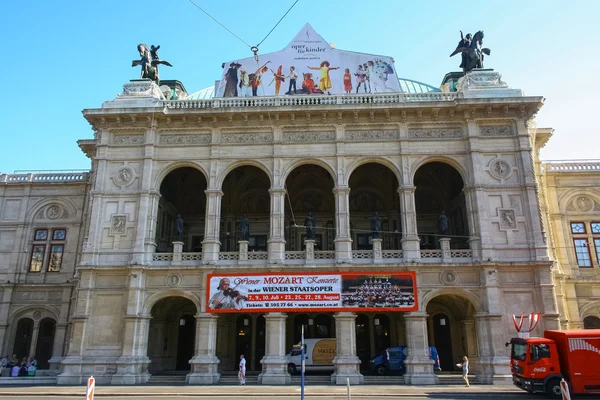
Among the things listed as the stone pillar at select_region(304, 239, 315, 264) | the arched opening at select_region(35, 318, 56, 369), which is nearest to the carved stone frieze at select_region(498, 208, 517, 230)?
the stone pillar at select_region(304, 239, 315, 264)

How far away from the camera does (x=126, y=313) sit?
23750 millimetres

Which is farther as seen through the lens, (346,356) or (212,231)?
(212,231)

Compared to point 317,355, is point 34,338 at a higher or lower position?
higher

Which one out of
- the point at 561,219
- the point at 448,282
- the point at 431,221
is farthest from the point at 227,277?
the point at 561,219

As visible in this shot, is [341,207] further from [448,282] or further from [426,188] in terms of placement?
[426,188]

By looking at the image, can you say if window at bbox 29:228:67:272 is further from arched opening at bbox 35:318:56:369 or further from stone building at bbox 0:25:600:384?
arched opening at bbox 35:318:56:369

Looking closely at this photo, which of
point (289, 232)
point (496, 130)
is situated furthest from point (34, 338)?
point (496, 130)

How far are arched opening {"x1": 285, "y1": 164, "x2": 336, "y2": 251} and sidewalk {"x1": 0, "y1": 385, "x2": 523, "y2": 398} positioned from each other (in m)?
11.1

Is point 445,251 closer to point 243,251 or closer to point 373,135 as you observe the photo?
point 373,135

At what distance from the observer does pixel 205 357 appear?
23281 mm

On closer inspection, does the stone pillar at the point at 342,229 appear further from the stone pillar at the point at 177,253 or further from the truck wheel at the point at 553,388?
the truck wheel at the point at 553,388

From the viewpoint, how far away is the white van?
83.6 feet

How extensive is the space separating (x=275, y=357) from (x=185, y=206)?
45.2 ft

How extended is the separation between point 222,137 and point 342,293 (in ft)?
38.0
